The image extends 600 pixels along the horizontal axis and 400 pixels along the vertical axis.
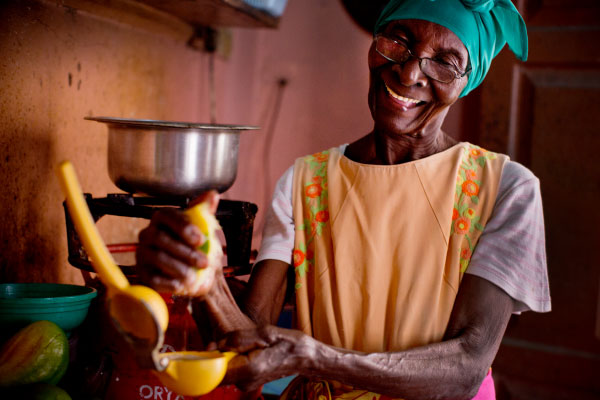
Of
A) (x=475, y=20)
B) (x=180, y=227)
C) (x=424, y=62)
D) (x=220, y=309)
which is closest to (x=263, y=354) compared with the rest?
(x=220, y=309)

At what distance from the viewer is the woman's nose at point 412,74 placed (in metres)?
1.41

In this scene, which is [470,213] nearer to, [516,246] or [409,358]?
[516,246]

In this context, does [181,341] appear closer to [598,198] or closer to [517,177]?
[517,177]

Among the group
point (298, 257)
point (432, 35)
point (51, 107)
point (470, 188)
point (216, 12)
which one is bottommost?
point (298, 257)

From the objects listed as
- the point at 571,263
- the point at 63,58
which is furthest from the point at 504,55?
the point at 63,58

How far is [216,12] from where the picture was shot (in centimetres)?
237

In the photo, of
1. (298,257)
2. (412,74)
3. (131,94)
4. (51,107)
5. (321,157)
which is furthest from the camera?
(131,94)

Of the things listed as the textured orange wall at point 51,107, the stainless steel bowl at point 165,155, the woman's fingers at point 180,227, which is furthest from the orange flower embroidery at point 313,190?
the textured orange wall at point 51,107

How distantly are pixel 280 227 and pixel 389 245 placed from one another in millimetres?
288

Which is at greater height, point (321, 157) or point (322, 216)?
point (321, 157)

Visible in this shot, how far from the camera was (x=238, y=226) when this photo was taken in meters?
1.66

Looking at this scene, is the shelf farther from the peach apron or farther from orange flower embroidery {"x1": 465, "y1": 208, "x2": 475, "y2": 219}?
orange flower embroidery {"x1": 465, "y1": 208, "x2": 475, "y2": 219}

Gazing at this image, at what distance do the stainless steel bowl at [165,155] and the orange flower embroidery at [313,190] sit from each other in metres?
0.25

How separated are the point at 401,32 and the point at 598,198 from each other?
1.46 meters
